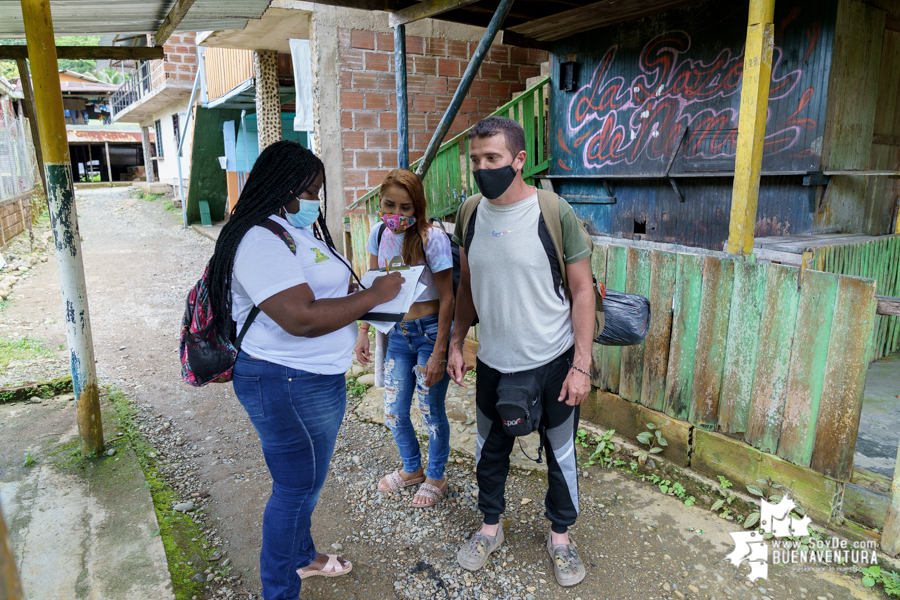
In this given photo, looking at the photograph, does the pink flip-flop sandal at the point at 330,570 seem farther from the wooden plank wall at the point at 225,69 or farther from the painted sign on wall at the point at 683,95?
the wooden plank wall at the point at 225,69

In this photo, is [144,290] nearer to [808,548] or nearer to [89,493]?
[89,493]

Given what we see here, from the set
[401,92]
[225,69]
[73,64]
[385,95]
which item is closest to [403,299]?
[401,92]

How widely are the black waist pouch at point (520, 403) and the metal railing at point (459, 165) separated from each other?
4.91 meters

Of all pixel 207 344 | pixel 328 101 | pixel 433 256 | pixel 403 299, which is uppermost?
pixel 328 101

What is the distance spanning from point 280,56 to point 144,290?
5.23 metres

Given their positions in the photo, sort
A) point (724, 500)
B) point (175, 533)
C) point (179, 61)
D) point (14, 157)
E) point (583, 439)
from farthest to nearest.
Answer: point (179, 61) < point (14, 157) < point (583, 439) < point (724, 500) < point (175, 533)

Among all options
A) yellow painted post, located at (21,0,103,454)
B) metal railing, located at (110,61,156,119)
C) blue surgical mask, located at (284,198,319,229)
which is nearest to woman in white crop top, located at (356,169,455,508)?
blue surgical mask, located at (284,198,319,229)

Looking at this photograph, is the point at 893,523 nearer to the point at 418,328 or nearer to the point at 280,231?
the point at 418,328

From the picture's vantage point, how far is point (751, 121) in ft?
11.6

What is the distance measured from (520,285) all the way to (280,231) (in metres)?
1.00

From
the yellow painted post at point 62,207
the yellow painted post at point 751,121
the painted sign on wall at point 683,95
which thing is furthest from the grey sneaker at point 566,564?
the painted sign on wall at point 683,95

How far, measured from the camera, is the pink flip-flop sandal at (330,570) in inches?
104

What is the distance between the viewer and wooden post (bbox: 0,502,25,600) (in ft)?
1.67

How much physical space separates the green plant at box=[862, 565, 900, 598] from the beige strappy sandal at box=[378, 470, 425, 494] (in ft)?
7.17
